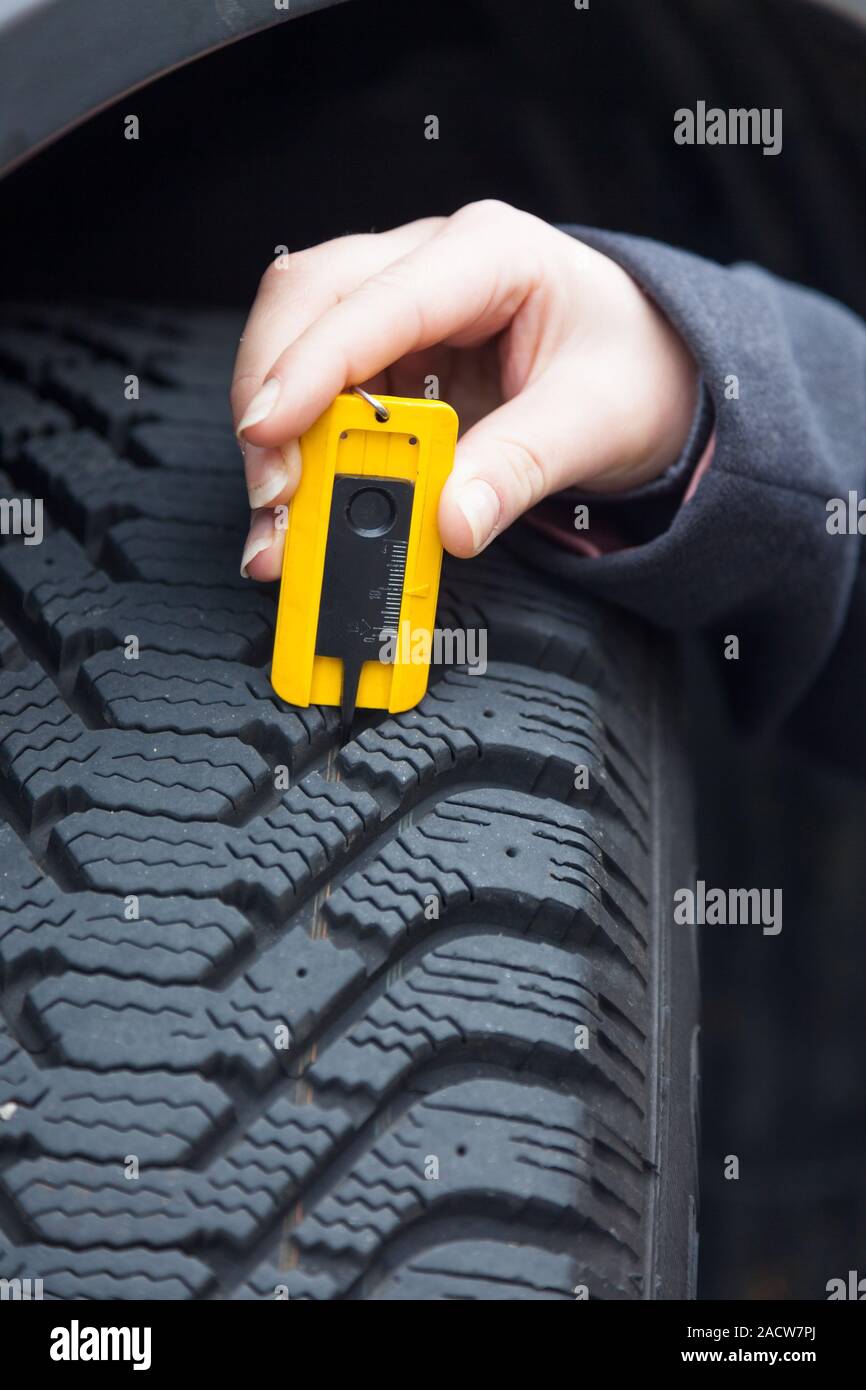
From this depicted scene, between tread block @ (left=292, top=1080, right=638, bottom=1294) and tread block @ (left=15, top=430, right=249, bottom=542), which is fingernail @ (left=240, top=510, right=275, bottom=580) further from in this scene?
tread block @ (left=292, top=1080, right=638, bottom=1294)

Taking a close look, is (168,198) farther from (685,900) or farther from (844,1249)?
(844,1249)

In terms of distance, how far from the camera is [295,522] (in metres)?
0.62

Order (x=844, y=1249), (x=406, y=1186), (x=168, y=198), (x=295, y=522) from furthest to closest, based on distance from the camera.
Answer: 1. (x=844, y=1249)
2. (x=168, y=198)
3. (x=295, y=522)
4. (x=406, y=1186)

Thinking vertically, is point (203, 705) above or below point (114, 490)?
below

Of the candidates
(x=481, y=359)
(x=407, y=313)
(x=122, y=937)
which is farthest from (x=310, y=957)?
(x=481, y=359)

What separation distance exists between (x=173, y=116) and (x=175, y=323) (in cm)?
22

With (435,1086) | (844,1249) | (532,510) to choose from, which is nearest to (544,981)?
(435,1086)

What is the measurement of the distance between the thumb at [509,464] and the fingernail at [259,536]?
8cm

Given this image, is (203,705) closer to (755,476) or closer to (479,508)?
(479,508)

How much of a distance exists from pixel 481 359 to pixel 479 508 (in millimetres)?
232

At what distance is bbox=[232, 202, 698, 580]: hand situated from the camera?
0.61 m

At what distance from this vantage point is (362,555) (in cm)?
63

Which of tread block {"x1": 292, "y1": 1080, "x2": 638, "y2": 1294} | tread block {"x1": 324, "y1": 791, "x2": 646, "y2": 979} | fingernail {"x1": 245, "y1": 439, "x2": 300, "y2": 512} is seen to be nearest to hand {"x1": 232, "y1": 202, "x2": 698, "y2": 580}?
fingernail {"x1": 245, "y1": 439, "x2": 300, "y2": 512}

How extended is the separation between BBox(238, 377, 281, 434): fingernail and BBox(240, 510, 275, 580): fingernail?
54 mm
